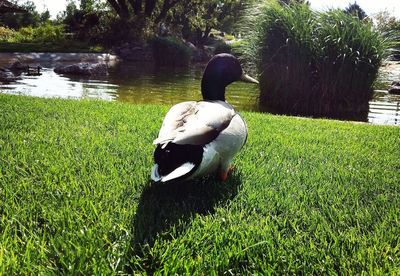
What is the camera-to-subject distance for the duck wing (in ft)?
6.68

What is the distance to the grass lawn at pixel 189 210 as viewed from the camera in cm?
165

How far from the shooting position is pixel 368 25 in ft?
25.9

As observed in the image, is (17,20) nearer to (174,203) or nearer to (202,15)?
(202,15)

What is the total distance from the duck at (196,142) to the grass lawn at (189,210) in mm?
219

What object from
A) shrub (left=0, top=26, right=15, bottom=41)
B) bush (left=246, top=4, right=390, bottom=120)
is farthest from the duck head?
shrub (left=0, top=26, right=15, bottom=41)

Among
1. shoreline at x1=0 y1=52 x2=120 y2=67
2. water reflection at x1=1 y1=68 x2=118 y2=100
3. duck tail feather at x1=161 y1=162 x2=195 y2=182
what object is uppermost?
duck tail feather at x1=161 y1=162 x2=195 y2=182

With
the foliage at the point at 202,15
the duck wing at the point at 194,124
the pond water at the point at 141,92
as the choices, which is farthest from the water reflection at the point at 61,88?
the foliage at the point at 202,15

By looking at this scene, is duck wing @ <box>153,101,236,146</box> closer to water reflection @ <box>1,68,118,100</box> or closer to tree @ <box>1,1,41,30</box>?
water reflection @ <box>1,68,118,100</box>

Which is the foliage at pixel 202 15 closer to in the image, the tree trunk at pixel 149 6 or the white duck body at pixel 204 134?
the tree trunk at pixel 149 6

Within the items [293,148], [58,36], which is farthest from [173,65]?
[293,148]

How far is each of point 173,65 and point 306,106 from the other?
659 inches

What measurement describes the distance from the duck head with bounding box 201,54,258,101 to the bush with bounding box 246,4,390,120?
495 cm

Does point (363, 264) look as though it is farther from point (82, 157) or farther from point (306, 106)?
point (306, 106)

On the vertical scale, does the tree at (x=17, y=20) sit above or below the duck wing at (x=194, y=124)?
above
